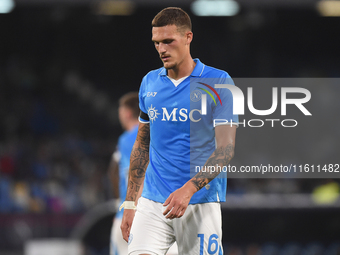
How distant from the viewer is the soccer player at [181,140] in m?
2.80

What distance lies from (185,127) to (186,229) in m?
0.60

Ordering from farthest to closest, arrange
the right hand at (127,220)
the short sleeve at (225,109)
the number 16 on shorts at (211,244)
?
the right hand at (127,220)
the number 16 on shorts at (211,244)
the short sleeve at (225,109)

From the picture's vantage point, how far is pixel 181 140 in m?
2.85

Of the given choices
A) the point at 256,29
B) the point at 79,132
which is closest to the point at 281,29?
the point at 256,29

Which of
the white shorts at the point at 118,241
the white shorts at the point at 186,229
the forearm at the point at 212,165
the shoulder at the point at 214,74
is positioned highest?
the shoulder at the point at 214,74

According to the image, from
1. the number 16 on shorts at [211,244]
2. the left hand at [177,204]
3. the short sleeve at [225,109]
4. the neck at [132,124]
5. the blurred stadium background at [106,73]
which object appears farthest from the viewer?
the blurred stadium background at [106,73]

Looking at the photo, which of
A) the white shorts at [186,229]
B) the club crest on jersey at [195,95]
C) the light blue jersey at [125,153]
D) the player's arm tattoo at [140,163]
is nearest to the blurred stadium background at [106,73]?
the light blue jersey at [125,153]

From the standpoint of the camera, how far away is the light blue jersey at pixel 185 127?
9.29 ft

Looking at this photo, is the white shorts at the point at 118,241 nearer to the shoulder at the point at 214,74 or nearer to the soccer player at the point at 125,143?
the soccer player at the point at 125,143

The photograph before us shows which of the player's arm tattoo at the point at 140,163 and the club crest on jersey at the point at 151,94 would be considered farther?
the player's arm tattoo at the point at 140,163

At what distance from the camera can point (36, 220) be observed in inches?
333

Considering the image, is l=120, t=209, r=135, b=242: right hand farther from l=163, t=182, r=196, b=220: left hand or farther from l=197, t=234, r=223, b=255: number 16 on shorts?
l=163, t=182, r=196, b=220: left hand

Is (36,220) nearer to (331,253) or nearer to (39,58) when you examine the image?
(331,253)

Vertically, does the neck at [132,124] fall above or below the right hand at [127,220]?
above
